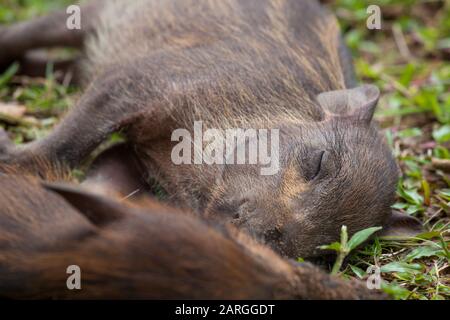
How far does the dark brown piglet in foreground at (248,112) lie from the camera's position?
4.36m

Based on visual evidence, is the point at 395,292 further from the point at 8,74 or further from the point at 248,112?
the point at 8,74

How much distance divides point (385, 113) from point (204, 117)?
7.17 feet

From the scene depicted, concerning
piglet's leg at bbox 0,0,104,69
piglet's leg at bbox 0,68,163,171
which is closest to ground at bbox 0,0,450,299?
piglet's leg at bbox 0,0,104,69

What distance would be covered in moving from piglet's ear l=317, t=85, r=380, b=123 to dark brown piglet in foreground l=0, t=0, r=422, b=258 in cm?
1

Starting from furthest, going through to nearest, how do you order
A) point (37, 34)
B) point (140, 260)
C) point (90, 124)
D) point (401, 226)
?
point (37, 34)
point (90, 124)
point (401, 226)
point (140, 260)

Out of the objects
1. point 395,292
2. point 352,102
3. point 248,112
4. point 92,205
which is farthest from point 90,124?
point 395,292

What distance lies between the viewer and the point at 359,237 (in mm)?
4270

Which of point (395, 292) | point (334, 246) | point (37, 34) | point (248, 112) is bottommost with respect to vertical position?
point (395, 292)

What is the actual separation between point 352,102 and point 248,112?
26.8 inches

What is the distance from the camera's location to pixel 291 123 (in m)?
4.93

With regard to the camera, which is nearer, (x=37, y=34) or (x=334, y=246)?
(x=334, y=246)

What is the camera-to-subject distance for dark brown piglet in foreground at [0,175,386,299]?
306 centimetres

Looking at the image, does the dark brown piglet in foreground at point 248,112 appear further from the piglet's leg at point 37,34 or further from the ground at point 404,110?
the piglet's leg at point 37,34

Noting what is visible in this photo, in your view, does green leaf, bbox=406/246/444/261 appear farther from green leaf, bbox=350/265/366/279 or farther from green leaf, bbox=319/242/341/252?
green leaf, bbox=319/242/341/252
